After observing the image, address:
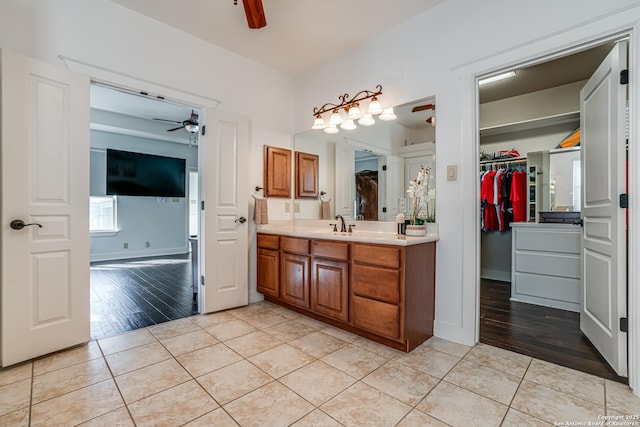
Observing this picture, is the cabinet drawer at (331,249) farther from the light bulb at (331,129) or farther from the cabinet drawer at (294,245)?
the light bulb at (331,129)

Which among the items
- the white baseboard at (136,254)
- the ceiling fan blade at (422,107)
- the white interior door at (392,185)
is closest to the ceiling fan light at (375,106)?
A: the ceiling fan blade at (422,107)

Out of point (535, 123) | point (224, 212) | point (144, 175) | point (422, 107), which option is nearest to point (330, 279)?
point (224, 212)

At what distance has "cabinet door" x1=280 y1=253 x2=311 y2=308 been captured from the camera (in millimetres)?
2857

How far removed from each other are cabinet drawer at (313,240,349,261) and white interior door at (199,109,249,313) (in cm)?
99

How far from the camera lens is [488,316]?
297 cm

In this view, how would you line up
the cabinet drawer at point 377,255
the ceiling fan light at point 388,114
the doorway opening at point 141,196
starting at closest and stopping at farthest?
the cabinet drawer at point 377,255 < the ceiling fan light at point 388,114 < the doorway opening at point 141,196

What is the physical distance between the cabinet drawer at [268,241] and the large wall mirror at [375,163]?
23.3 inches

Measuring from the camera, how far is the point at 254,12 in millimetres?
2164

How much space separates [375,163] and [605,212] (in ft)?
5.75

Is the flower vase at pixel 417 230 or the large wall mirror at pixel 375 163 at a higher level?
the large wall mirror at pixel 375 163

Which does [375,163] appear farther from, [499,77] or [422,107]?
[499,77]

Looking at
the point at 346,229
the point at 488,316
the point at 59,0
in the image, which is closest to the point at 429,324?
the point at 488,316

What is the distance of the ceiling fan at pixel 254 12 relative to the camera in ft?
6.83

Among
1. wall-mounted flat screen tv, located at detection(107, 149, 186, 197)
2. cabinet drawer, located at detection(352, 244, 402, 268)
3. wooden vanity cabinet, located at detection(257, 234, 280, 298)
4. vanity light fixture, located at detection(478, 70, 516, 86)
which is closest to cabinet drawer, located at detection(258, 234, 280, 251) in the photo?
wooden vanity cabinet, located at detection(257, 234, 280, 298)
